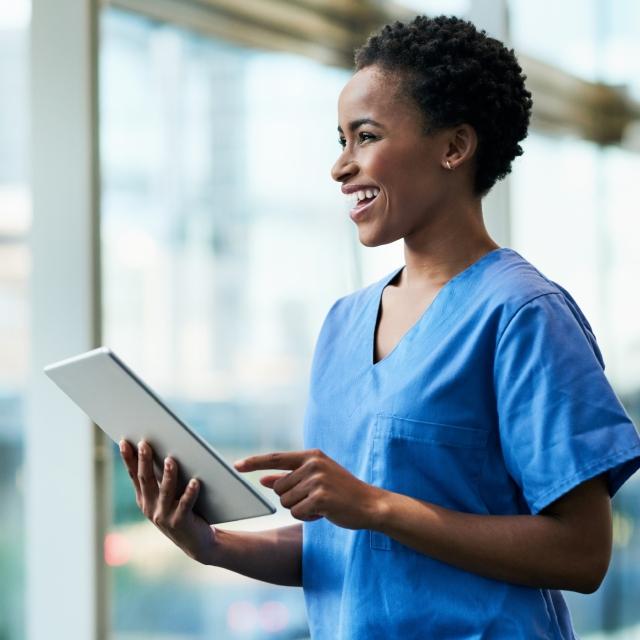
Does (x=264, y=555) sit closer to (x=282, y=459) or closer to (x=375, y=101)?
(x=282, y=459)

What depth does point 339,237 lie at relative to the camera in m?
2.48

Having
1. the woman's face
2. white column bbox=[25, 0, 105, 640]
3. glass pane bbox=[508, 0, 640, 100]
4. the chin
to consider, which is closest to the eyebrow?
the woman's face

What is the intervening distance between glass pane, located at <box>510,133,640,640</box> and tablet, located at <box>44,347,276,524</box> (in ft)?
5.35

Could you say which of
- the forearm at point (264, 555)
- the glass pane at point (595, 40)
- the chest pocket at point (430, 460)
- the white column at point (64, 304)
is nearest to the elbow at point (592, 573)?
the chest pocket at point (430, 460)

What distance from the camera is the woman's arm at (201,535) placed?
1.12 meters

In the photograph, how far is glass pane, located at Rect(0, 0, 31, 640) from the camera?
2.28 meters

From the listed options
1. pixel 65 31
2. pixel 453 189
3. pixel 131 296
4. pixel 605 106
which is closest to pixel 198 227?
pixel 131 296

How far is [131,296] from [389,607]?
131cm

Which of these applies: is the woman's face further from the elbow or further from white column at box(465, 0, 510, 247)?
white column at box(465, 0, 510, 247)

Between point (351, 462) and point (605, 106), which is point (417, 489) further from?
point (605, 106)

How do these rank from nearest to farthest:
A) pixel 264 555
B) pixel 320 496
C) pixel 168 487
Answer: pixel 320 496
pixel 168 487
pixel 264 555

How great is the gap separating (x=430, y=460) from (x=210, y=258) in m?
1.35

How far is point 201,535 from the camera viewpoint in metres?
1.20

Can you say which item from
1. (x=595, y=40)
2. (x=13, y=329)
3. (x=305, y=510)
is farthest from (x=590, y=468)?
(x=595, y=40)
